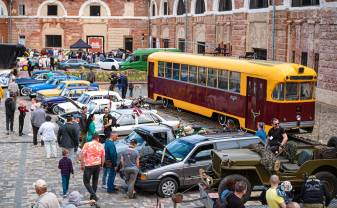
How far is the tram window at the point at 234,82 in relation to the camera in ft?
76.0

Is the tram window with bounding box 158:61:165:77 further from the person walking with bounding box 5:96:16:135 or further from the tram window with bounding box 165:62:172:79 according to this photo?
the person walking with bounding box 5:96:16:135

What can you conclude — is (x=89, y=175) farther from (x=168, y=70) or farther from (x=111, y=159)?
(x=168, y=70)

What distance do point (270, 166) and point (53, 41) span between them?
174 feet

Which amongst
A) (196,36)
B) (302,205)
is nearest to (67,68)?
(196,36)

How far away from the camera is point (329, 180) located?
A: 14.1 metres

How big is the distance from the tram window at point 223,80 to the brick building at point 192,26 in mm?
8605

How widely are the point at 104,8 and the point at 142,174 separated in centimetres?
5118

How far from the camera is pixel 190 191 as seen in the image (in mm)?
15422

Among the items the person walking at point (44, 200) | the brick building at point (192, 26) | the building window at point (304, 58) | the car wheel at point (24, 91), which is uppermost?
the brick building at point (192, 26)

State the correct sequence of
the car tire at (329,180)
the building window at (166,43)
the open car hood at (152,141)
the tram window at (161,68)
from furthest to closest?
1. the building window at (166,43)
2. the tram window at (161,68)
3. the open car hood at (152,141)
4. the car tire at (329,180)

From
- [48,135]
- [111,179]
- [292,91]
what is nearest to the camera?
[111,179]

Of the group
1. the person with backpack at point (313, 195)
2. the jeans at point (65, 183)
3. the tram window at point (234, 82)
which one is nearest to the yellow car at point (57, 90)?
the tram window at point (234, 82)

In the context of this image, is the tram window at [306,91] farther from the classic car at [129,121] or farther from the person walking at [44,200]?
the person walking at [44,200]

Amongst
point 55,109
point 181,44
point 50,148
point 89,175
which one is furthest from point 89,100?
point 181,44
